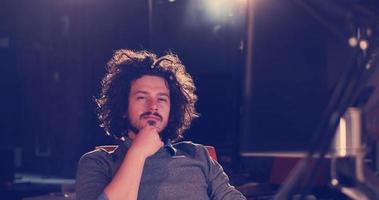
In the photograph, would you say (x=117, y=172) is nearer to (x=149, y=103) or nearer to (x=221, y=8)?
(x=149, y=103)

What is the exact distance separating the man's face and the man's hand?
61mm

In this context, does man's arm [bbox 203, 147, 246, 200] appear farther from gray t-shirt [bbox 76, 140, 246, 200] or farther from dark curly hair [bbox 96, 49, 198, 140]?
dark curly hair [bbox 96, 49, 198, 140]

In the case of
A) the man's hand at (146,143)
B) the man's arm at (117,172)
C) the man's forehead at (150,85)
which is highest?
the man's forehead at (150,85)

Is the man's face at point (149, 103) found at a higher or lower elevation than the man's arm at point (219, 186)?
higher

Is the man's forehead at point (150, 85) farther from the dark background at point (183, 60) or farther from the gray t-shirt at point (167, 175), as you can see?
the dark background at point (183, 60)

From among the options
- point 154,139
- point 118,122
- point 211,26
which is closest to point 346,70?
point 154,139

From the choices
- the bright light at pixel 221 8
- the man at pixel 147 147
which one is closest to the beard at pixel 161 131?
the man at pixel 147 147

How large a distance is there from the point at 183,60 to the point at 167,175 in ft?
10.4

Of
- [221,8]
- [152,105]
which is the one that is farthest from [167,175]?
[221,8]

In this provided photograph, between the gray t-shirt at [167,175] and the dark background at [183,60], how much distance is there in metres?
0.63

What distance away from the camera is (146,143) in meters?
1.57

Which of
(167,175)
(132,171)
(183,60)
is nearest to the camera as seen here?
(132,171)

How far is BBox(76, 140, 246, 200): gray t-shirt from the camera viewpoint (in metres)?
1.60

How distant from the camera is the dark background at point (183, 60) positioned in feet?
13.4
